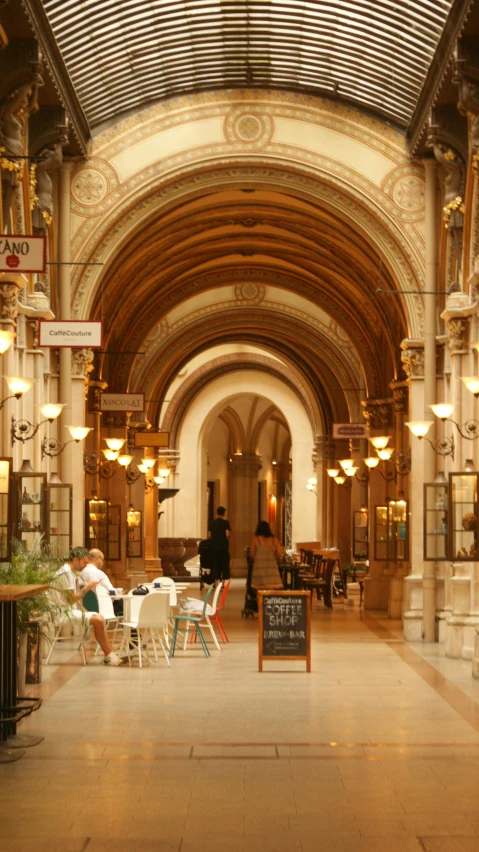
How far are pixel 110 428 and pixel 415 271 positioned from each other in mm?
9955

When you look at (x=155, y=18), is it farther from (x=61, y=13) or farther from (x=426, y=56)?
(x=426, y=56)

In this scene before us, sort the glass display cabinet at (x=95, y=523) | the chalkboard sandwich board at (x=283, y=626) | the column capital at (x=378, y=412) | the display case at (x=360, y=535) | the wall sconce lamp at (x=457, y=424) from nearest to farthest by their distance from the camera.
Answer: the chalkboard sandwich board at (x=283, y=626) < the wall sconce lamp at (x=457, y=424) < the glass display cabinet at (x=95, y=523) < the column capital at (x=378, y=412) < the display case at (x=360, y=535)

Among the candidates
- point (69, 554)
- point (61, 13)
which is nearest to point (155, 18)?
point (61, 13)

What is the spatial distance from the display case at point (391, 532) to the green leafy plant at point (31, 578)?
9163mm

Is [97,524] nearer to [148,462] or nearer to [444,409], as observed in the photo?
[444,409]

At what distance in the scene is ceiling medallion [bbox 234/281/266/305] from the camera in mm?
31453

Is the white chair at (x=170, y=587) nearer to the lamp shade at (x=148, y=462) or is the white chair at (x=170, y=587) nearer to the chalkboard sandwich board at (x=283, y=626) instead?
the chalkboard sandwich board at (x=283, y=626)

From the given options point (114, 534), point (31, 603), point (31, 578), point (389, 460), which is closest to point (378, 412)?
point (389, 460)

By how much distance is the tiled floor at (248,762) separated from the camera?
20.8 feet

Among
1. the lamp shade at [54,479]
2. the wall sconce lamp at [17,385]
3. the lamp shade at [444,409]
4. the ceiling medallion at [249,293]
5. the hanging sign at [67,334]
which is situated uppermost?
the ceiling medallion at [249,293]

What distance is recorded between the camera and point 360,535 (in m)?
Answer: 28.0

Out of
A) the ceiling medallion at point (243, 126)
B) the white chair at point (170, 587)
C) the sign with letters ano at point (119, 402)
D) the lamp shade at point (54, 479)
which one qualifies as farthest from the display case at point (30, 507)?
the sign with letters ano at point (119, 402)

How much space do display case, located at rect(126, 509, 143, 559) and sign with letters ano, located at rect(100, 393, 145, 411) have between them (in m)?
4.54

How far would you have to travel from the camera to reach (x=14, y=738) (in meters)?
8.97
